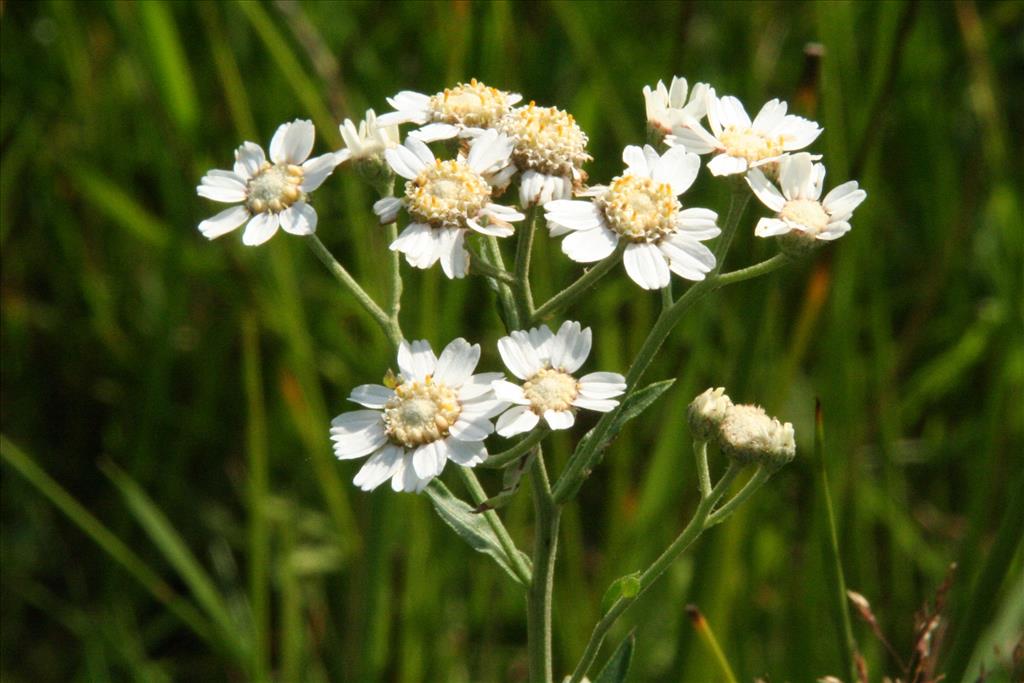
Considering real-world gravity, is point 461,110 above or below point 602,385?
above

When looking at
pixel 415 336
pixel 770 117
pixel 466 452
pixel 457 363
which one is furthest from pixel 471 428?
pixel 415 336

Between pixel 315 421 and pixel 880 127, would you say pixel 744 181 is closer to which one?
pixel 880 127

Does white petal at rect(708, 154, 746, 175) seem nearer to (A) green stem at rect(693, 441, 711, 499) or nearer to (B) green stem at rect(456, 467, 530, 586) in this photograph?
(A) green stem at rect(693, 441, 711, 499)

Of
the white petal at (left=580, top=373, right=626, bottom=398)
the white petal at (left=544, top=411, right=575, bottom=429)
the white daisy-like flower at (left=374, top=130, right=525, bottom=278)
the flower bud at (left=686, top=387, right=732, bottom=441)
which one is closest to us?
the white petal at (left=544, top=411, right=575, bottom=429)

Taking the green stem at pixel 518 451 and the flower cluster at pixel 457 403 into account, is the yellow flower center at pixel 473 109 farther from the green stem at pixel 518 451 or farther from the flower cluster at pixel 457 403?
the green stem at pixel 518 451

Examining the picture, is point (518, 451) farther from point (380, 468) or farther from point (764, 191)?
point (764, 191)

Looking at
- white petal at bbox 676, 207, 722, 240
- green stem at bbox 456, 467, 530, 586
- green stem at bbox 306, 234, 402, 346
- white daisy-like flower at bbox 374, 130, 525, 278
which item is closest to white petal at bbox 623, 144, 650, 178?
white petal at bbox 676, 207, 722, 240
